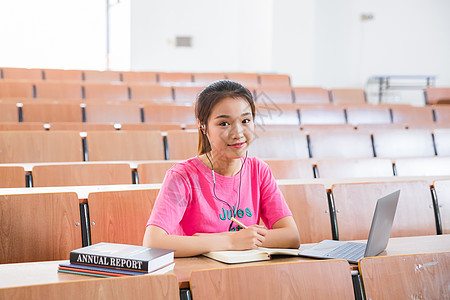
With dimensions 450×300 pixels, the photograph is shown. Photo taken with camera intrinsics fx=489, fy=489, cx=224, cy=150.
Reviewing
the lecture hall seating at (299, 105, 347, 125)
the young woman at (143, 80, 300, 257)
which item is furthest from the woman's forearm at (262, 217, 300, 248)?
the lecture hall seating at (299, 105, 347, 125)

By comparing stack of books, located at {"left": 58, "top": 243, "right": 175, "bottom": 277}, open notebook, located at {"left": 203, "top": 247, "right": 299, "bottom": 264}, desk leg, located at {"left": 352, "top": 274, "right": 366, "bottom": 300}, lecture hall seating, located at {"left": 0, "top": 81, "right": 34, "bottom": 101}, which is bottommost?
desk leg, located at {"left": 352, "top": 274, "right": 366, "bottom": 300}

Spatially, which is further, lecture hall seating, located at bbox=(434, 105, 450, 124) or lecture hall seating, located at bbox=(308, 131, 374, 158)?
lecture hall seating, located at bbox=(434, 105, 450, 124)

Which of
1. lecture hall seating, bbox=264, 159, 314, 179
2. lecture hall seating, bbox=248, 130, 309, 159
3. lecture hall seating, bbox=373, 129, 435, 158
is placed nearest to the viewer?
lecture hall seating, bbox=264, 159, 314, 179

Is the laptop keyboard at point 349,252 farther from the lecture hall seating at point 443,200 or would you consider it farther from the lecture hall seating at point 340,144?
the lecture hall seating at point 340,144

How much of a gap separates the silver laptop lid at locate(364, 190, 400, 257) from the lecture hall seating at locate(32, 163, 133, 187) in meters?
0.95

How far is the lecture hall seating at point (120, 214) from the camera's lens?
1.30 metres

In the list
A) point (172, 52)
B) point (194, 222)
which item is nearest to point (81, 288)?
point (194, 222)

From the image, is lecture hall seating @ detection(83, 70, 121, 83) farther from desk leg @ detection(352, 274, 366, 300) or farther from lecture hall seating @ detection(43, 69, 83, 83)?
desk leg @ detection(352, 274, 366, 300)

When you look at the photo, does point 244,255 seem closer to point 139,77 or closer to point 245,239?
point 245,239

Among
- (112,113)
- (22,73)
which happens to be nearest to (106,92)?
(112,113)

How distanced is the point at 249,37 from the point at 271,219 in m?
5.04

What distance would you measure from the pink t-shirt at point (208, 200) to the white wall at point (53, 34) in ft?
16.2

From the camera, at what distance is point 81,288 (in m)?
0.73

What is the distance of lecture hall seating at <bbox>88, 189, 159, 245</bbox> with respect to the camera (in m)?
1.30
